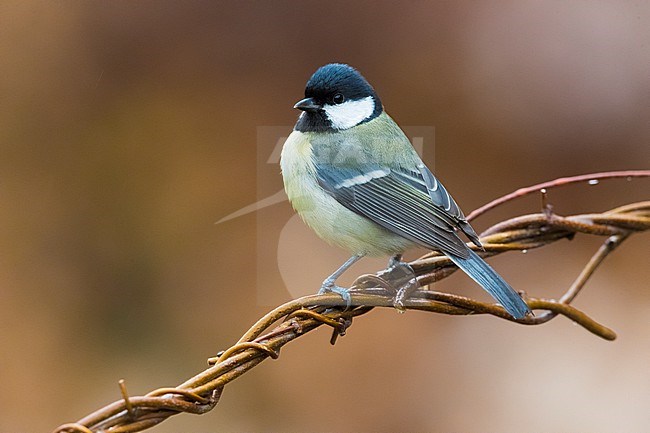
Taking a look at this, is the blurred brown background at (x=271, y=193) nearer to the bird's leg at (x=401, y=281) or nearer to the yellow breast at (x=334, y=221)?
the yellow breast at (x=334, y=221)

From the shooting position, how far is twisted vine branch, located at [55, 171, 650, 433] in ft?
4.48

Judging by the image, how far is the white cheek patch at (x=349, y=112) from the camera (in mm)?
2711

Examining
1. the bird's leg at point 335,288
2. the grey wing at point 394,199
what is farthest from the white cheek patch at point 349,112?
the bird's leg at point 335,288

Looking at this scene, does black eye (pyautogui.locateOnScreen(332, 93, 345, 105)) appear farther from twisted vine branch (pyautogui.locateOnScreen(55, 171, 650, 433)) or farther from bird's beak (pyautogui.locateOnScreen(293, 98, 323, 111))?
twisted vine branch (pyautogui.locateOnScreen(55, 171, 650, 433))

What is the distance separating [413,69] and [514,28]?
78 centimetres

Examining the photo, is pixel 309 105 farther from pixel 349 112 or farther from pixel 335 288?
pixel 335 288

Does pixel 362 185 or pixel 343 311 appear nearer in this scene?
pixel 343 311

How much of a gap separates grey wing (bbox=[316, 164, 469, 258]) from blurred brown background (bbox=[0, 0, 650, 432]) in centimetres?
85

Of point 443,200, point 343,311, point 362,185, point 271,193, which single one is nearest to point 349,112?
point 362,185

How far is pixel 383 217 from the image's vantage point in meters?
2.42

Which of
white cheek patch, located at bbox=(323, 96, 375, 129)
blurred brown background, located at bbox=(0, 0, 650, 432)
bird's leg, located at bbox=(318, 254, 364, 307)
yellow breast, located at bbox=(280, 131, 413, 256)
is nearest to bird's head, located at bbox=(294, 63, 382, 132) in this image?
white cheek patch, located at bbox=(323, 96, 375, 129)

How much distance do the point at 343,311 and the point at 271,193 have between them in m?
2.65

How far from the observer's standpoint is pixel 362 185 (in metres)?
2.53

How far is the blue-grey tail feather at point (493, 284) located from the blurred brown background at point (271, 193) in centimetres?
116
